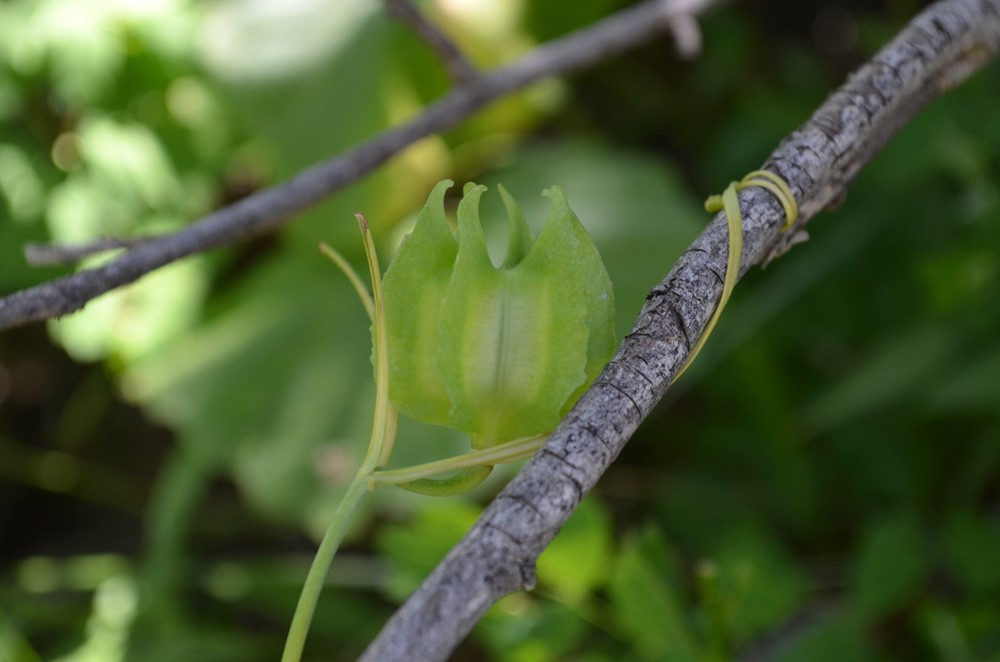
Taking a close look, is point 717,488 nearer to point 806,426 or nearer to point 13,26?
point 806,426

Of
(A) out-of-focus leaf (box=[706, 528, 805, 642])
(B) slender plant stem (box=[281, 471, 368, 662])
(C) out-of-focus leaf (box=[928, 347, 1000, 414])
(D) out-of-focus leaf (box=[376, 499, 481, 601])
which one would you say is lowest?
(B) slender plant stem (box=[281, 471, 368, 662])

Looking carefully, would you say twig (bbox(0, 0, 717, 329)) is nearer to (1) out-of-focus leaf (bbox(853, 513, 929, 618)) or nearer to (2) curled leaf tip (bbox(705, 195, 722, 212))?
(2) curled leaf tip (bbox(705, 195, 722, 212))

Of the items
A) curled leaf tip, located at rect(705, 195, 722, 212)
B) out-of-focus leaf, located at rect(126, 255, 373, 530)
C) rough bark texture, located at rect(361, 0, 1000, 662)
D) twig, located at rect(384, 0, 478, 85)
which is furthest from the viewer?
out-of-focus leaf, located at rect(126, 255, 373, 530)

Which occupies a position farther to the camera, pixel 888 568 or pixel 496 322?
pixel 888 568

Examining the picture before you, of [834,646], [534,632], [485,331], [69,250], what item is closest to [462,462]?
[485,331]

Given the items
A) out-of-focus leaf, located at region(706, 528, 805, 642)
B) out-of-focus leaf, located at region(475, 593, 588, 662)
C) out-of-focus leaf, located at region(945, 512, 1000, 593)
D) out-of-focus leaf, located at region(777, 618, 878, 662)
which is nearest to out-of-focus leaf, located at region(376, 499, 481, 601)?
out-of-focus leaf, located at region(475, 593, 588, 662)

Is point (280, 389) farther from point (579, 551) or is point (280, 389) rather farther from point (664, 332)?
point (664, 332)
